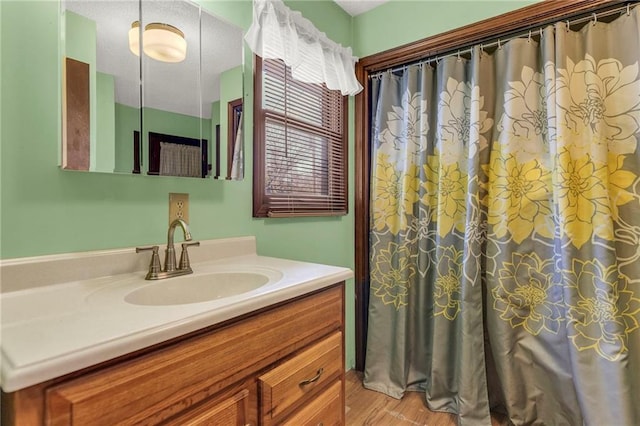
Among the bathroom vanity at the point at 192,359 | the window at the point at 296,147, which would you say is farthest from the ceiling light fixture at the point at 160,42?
the bathroom vanity at the point at 192,359

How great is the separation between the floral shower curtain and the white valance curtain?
0.30m

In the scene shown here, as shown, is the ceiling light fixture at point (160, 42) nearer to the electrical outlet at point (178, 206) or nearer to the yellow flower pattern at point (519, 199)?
the electrical outlet at point (178, 206)

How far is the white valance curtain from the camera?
53.1 inches

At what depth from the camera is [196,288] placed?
104 centimetres

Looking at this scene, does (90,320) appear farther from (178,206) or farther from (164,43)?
(164,43)

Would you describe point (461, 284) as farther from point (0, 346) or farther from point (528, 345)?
point (0, 346)

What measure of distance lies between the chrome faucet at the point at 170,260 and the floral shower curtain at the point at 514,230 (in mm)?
1206

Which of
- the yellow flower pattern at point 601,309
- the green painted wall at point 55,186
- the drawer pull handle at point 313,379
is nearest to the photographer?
the green painted wall at point 55,186

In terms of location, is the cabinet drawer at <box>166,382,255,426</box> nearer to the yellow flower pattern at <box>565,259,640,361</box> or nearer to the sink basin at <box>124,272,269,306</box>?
the sink basin at <box>124,272,269,306</box>

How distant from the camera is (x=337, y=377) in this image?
1.08 metres

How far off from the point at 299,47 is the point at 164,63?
72cm

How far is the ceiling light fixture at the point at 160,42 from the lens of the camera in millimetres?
1013

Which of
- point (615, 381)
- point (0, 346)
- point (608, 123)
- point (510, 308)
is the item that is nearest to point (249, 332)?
point (0, 346)

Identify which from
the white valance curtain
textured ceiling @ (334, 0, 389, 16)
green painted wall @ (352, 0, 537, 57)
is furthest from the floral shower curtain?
textured ceiling @ (334, 0, 389, 16)
